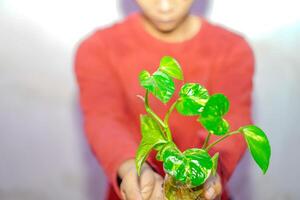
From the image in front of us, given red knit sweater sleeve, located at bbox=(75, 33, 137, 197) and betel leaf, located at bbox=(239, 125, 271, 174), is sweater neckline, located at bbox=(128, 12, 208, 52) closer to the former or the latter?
red knit sweater sleeve, located at bbox=(75, 33, 137, 197)

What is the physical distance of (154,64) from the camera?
1.09 m

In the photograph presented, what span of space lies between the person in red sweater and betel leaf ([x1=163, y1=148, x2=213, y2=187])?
37cm

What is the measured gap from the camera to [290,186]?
1.74 metres

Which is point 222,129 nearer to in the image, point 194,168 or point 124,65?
point 194,168

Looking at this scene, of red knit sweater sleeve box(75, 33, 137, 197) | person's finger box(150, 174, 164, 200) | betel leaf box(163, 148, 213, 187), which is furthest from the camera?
red knit sweater sleeve box(75, 33, 137, 197)

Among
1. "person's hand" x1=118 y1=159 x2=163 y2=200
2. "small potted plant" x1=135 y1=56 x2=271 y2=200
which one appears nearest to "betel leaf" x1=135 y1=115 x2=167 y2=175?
"small potted plant" x1=135 y1=56 x2=271 y2=200

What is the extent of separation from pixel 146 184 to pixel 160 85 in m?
0.18

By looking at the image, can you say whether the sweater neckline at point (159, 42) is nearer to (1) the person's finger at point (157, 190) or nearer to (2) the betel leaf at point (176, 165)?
(1) the person's finger at point (157, 190)

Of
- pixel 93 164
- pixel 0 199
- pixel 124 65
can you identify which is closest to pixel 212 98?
pixel 124 65

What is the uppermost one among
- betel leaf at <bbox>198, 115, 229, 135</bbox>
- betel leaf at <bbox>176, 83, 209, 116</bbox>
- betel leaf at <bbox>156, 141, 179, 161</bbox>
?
betel leaf at <bbox>176, 83, 209, 116</bbox>

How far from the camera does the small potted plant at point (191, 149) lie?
24.5 inches

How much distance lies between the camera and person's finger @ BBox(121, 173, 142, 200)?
30.2 inches

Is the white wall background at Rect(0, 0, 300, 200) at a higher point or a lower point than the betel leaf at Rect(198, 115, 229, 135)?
lower

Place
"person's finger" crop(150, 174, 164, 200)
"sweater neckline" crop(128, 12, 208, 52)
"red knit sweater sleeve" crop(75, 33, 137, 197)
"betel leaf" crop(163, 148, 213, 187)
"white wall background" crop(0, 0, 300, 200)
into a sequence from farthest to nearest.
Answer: "white wall background" crop(0, 0, 300, 200)
"sweater neckline" crop(128, 12, 208, 52)
"red knit sweater sleeve" crop(75, 33, 137, 197)
"person's finger" crop(150, 174, 164, 200)
"betel leaf" crop(163, 148, 213, 187)
